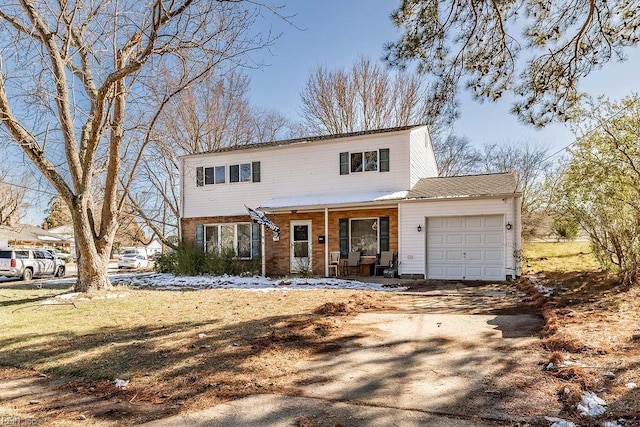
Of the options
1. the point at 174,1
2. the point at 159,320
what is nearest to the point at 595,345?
the point at 159,320

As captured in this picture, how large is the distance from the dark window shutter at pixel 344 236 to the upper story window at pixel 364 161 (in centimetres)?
197

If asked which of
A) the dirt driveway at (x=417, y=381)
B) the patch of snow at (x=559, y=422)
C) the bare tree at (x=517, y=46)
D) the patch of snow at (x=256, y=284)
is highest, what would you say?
the bare tree at (x=517, y=46)

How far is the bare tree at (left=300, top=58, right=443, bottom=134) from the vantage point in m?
27.0

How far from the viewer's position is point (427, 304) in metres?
8.88

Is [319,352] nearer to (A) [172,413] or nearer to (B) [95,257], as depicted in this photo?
(A) [172,413]

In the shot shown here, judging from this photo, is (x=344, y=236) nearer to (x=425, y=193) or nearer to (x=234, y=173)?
(x=425, y=193)

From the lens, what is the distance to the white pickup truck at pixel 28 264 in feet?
60.6

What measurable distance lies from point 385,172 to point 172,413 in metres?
13.3

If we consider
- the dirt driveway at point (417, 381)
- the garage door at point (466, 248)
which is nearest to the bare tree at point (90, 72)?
the dirt driveway at point (417, 381)

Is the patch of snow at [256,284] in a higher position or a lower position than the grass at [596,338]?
lower

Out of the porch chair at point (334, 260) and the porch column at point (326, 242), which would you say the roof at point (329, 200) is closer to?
the porch column at point (326, 242)

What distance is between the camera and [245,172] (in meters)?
18.4

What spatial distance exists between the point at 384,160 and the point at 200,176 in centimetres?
859

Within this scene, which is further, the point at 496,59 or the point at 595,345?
the point at 496,59
